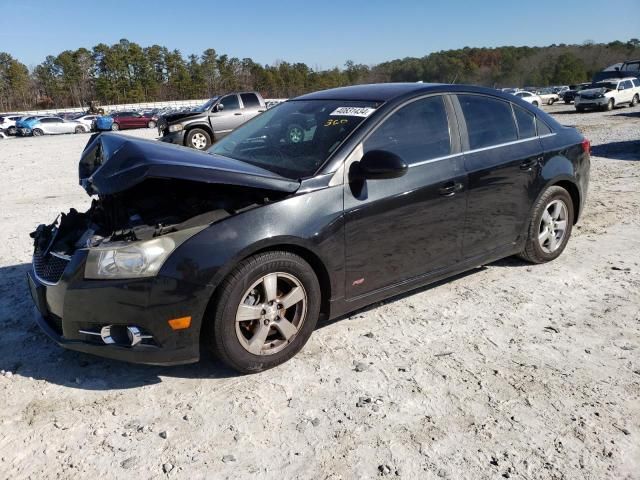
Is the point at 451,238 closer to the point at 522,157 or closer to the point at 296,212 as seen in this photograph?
the point at 522,157

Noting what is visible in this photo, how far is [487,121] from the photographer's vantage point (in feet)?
13.2

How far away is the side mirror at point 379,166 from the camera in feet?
10.0

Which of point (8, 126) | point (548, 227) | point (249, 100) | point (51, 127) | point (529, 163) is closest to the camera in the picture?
point (529, 163)

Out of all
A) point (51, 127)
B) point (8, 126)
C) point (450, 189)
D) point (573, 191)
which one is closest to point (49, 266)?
point (450, 189)

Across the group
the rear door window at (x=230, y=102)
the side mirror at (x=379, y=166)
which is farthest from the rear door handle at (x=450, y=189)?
the rear door window at (x=230, y=102)

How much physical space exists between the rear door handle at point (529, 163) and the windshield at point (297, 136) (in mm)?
1449

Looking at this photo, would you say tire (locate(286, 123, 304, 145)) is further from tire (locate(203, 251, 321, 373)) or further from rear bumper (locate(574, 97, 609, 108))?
rear bumper (locate(574, 97, 609, 108))

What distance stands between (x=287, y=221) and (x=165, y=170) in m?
0.74

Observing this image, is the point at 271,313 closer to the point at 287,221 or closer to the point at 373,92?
the point at 287,221

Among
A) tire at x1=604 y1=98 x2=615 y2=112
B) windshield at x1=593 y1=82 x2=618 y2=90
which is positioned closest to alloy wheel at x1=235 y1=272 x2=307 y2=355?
tire at x1=604 y1=98 x2=615 y2=112

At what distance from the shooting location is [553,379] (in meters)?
2.88

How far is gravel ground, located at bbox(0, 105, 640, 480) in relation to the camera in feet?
7.54

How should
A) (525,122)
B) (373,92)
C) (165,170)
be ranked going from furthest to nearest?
1. (525,122)
2. (373,92)
3. (165,170)

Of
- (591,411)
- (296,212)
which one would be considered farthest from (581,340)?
(296,212)
